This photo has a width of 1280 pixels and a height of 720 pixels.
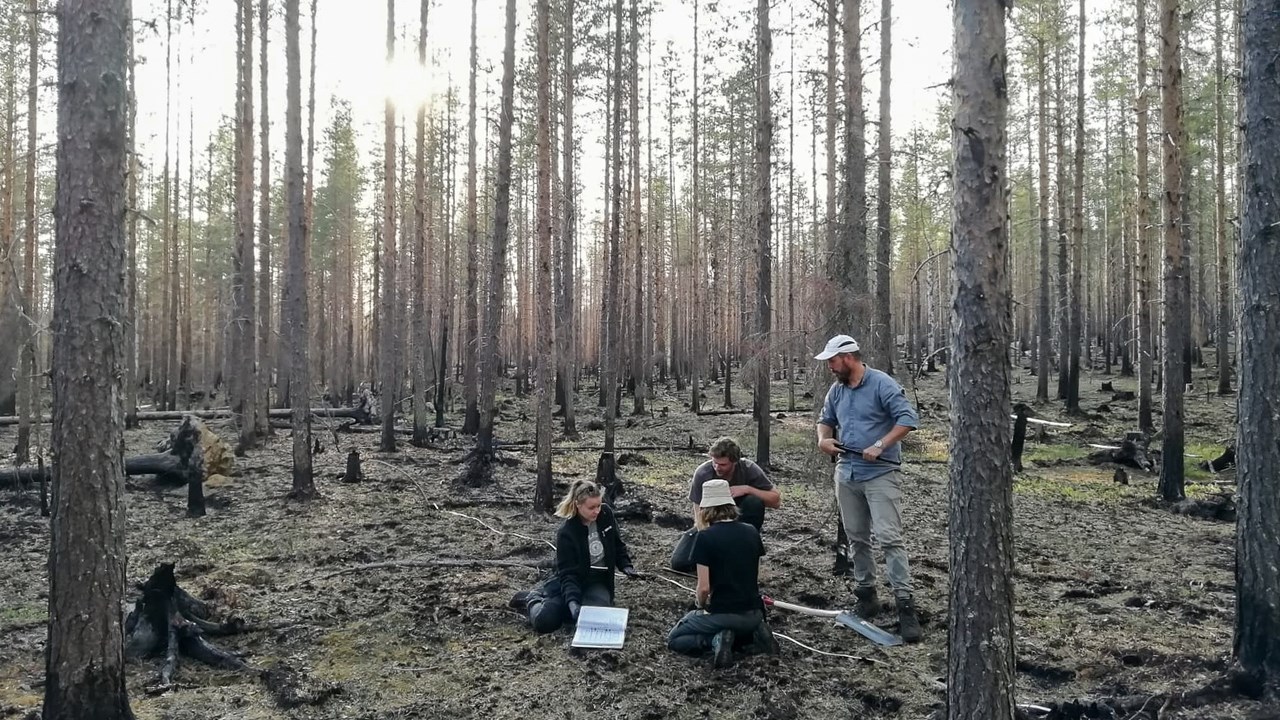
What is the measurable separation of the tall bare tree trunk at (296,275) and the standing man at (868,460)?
7.42 metres

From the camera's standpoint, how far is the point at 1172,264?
33.8ft

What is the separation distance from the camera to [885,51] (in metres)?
12.3

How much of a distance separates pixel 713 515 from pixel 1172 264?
8.67 meters

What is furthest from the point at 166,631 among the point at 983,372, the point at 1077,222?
A: the point at 1077,222

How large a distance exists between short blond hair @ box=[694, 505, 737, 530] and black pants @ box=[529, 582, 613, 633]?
1094 mm

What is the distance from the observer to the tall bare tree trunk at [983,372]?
3.32 meters

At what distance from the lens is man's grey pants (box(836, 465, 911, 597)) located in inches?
214

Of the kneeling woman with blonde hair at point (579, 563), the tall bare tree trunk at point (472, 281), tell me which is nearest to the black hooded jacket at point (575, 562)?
the kneeling woman with blonde hair at point (579, 563)

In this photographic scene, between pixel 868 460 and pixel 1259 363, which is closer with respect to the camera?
pixel 1259 363

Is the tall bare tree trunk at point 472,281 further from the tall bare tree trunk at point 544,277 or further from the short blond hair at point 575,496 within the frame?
the short blond hair at point 575,496

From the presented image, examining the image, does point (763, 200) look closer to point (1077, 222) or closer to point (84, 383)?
point (84, 383)

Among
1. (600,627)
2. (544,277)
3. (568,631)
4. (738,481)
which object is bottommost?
(568,631)

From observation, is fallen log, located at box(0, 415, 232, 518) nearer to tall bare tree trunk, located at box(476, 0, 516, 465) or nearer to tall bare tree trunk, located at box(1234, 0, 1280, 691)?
tall bare tree trunk, located at box(476, 0, 516, 465)

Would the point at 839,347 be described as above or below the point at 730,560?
above
